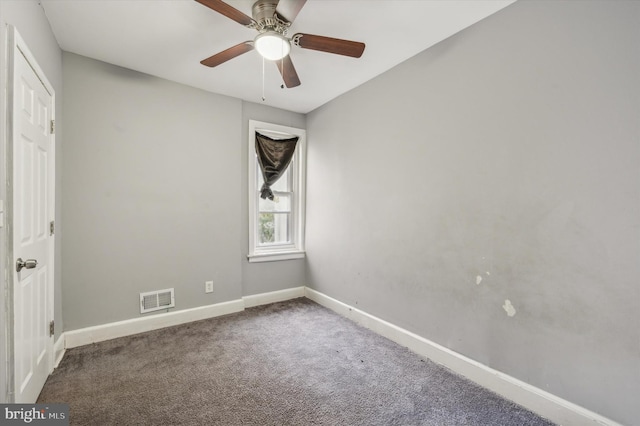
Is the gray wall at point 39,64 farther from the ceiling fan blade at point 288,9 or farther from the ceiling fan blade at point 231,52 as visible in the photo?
the ceiling fan blade at point 288,9

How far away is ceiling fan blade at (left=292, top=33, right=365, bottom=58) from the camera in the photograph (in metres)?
1.88

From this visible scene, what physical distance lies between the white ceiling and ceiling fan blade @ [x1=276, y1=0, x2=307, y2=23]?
0.20 m

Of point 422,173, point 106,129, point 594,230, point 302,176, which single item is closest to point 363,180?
point 422,173

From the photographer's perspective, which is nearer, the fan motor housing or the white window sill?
the fan motor housing

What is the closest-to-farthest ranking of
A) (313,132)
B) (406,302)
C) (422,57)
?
1. (422,57)
2. (406,302)
3. (313,132)

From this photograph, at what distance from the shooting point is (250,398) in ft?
6.27

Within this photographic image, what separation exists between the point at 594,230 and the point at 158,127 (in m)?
3.63

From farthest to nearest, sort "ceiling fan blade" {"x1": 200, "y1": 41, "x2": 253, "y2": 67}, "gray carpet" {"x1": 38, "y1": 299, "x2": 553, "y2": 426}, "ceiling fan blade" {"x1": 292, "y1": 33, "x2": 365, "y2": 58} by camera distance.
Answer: "ceiling fan blade" {"x1": 200, "y1": 41, "x2": 253, "y2": 67}, "ceiling fan blade" {"x1": 292, "y1": 33, "x2": 365, "y2": 58}, "gray carpet" {"x1": 38, "y1": 299, "x2": 553, "y2": 426}

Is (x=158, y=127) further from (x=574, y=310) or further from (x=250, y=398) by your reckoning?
(x=574, y=310)

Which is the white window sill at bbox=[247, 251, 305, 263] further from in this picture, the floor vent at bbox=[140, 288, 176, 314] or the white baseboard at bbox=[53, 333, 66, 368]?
the white baseboard at bbox=[53, 333, 66, 368]

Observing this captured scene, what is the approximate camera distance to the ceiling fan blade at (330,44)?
188 cm

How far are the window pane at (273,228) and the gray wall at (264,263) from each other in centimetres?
30

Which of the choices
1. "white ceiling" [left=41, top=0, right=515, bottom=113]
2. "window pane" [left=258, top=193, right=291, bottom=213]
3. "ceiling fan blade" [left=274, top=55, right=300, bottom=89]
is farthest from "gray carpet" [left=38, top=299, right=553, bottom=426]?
"white ceiling" [left=41, top=0, right=515, bottom=113]

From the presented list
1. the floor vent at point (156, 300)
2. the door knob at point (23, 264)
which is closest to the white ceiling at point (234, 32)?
the door knob at point (23, 264)
